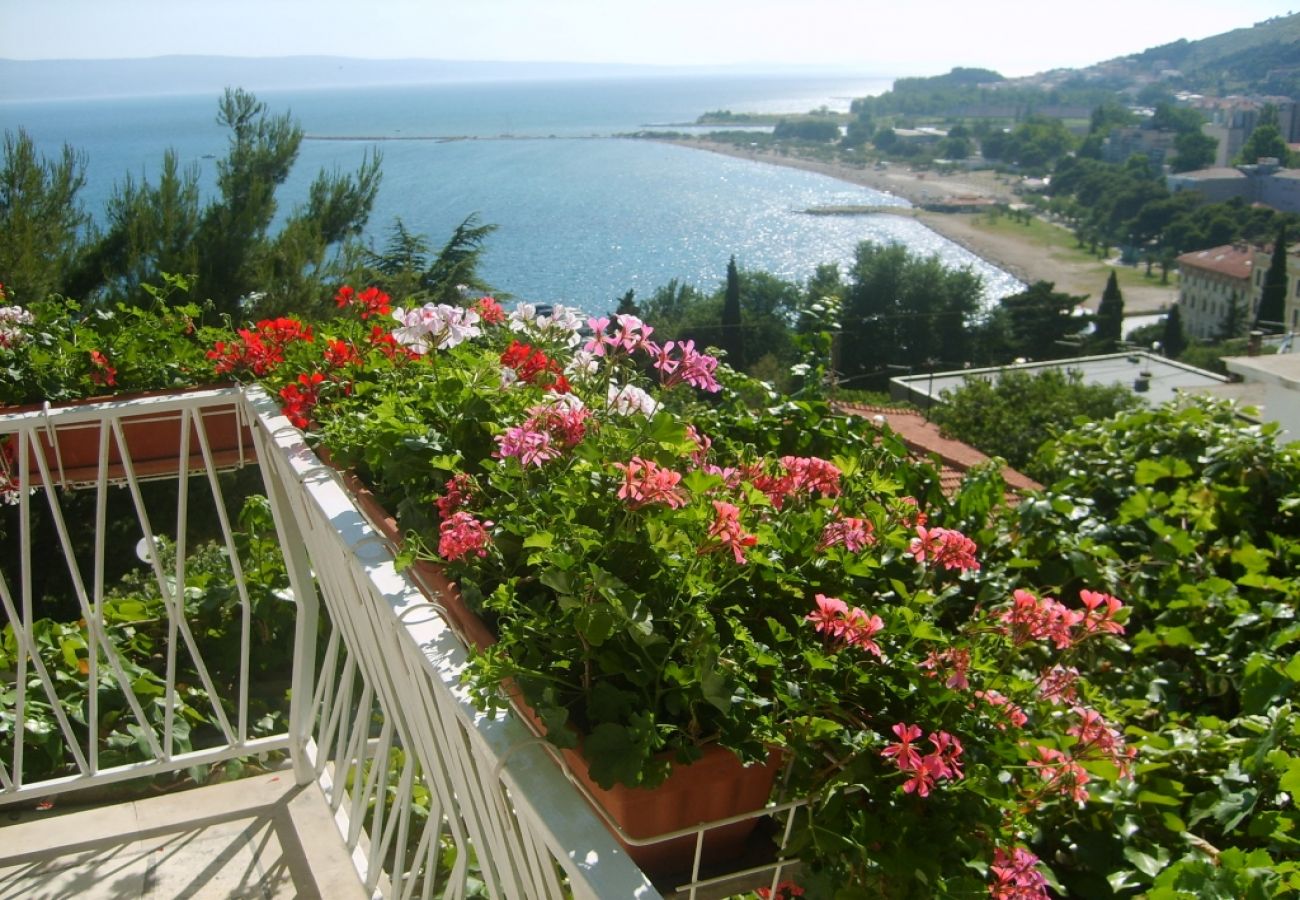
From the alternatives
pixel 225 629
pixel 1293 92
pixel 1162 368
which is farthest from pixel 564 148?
pixel 225 629

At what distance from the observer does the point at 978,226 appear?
52.3 m

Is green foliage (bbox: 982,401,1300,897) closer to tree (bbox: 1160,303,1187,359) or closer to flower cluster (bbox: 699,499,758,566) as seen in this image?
flower cluster (bbox: 699,499,758,566)

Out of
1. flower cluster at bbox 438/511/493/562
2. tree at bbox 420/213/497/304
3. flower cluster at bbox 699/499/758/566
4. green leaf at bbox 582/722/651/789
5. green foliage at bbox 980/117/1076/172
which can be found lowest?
tree at bbox 420/213/497/304

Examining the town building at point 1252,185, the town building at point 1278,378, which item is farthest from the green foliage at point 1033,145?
the town building at point 1278,378

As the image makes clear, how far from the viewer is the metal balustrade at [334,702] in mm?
670

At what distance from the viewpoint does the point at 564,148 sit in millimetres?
67625

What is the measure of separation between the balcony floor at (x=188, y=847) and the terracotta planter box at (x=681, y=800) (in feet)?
3.26

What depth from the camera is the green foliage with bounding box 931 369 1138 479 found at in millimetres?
17234

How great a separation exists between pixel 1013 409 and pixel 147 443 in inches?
698

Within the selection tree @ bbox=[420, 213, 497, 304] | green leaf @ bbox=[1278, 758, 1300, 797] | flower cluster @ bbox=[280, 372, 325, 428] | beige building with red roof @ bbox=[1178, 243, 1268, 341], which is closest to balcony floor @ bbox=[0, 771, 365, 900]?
flower cluster @ bbox=[280, 372, 325, 428]

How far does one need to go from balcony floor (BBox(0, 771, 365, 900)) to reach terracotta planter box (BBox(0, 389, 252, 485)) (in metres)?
0.58

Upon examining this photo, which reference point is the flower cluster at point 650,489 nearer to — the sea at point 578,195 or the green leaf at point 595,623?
the green leaf at point 595,623

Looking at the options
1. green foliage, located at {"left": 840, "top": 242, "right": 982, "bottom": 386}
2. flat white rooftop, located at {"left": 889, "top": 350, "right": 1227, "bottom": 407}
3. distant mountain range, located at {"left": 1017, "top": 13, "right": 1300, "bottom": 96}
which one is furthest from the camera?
distant mountain range, located at {"left": 1017, "top": 13, "right": 1300, "bottom": 96}

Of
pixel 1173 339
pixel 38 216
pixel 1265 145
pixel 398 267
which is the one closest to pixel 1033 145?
pixel 1265 145
